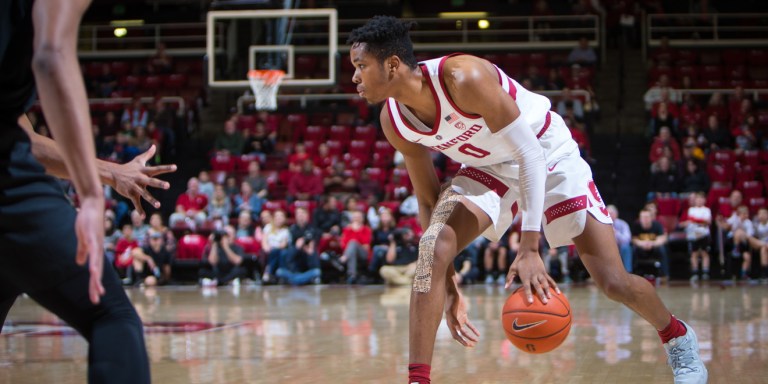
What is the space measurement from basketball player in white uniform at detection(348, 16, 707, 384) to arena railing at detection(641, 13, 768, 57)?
54.2 feet

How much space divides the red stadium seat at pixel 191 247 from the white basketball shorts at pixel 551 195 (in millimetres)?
10469

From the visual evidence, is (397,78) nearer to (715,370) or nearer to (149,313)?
(715,370)

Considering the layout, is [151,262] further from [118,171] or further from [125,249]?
[118,171]

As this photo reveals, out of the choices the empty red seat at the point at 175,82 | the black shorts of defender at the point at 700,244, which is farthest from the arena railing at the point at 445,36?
the black shorts of defender at the point at 700,244

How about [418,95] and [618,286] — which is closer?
[418,95]

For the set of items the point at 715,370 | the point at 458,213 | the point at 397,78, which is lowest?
the point at 715,370

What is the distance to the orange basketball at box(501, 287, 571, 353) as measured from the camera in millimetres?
3887

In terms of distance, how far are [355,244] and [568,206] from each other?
967 centimetres

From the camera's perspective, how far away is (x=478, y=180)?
437 centimetres

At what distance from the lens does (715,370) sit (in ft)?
16.2

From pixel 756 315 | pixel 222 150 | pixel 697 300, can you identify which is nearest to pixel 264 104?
pixel 222 150

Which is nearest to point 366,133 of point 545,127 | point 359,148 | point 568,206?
point 359,148

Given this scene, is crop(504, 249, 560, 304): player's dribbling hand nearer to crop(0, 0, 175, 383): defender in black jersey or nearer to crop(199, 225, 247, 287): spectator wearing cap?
crop(0, 0, 175, 383): defender in black jersey

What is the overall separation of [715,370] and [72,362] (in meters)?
3.61
